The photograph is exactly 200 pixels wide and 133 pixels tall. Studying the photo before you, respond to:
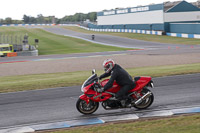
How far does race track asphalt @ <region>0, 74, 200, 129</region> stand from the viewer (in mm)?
10359

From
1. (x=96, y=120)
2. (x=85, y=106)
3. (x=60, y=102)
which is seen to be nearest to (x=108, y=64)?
(x=85, y=106)

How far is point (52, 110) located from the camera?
11.2 m

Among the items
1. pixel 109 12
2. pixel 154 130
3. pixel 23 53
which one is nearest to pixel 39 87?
pixel 154 130

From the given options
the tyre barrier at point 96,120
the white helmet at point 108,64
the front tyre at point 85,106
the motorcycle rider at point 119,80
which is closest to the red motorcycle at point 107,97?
the front tyre at point 85,106

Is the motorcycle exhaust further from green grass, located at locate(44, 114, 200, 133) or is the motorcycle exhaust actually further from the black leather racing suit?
green grass, located at locate(44, 114, 200, 133)

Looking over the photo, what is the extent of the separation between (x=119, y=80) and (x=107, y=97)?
68 cm

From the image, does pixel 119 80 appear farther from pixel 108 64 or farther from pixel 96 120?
pixel 96 120

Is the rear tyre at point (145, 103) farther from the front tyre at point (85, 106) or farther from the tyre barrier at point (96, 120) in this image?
the front tyre at point (85, 106)

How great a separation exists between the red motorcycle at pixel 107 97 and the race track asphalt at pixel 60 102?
0.24m

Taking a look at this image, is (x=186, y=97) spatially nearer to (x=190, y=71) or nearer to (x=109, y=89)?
(x=109, y=89)

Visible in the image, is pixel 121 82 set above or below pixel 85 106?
above

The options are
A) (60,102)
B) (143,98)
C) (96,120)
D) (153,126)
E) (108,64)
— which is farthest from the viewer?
(60,102)

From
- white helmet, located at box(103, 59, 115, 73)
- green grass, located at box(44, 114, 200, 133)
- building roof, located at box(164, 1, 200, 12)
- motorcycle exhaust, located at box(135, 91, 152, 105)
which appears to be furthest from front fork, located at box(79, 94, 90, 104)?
building roof, located at box(164, 1, 200, 12)

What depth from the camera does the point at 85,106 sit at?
10430 mm
